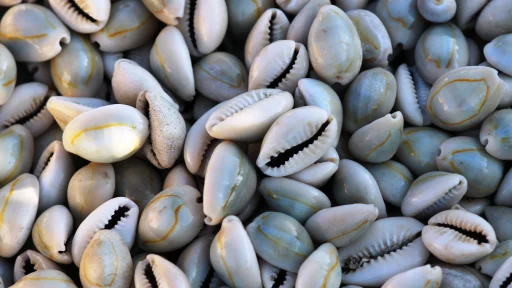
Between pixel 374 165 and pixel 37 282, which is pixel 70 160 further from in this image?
pixel 374 165

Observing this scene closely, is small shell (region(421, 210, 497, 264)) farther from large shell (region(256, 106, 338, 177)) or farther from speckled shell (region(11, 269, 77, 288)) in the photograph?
speckled shell (region(11, 269, 77, 288))

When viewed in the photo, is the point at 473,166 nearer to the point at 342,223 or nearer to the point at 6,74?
the point at 342,223

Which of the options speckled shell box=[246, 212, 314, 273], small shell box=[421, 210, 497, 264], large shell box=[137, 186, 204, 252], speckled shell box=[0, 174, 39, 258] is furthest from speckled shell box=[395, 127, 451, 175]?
speckled shell box=[0, 174, 39, 258]

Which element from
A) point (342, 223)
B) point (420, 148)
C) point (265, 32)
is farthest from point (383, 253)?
point (265, 32)

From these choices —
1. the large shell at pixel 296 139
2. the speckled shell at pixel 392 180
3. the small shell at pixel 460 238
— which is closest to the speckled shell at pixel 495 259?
the small shell at pixel 460 238

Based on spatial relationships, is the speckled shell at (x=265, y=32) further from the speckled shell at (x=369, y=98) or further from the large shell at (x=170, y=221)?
the large shell at (x=170, y=221)
